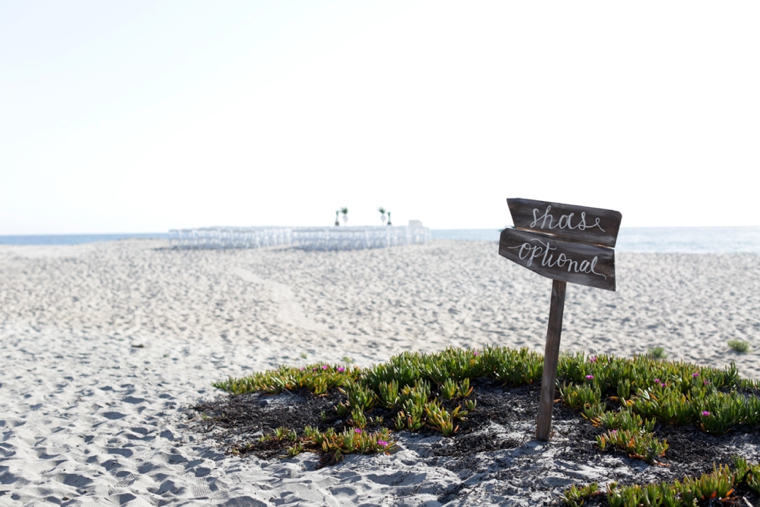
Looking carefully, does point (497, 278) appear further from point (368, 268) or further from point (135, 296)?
point (135, 296)

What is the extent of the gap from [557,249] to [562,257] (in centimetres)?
7

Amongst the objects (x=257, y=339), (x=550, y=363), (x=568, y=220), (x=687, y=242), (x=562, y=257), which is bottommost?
(x=257, y=339)

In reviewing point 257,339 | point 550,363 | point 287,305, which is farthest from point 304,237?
point 550,363

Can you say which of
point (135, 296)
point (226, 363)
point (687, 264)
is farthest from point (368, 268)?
point (687, 264)

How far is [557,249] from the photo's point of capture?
3.70 m

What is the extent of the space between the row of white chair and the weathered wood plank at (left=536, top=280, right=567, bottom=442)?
1950 centimetres

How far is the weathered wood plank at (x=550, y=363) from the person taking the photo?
3.72m

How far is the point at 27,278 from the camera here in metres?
15.1

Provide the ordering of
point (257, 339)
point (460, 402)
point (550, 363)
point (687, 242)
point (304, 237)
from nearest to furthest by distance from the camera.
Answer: point (550, 363) → point (460, 402) → point (257, 339) → point (304, 237) → point (687, 242)

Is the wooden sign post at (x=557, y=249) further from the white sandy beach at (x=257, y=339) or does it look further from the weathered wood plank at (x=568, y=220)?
the white sandy beach at (x=257, y=339)

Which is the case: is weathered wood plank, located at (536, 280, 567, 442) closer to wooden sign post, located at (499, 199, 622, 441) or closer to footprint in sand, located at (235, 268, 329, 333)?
wooden sign post, located at (499, 199, 622, 441)

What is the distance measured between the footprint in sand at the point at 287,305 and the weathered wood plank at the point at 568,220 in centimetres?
600

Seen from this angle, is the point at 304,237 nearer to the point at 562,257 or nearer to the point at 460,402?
the point at 460,402

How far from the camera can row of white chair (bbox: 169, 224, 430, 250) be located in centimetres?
2331
